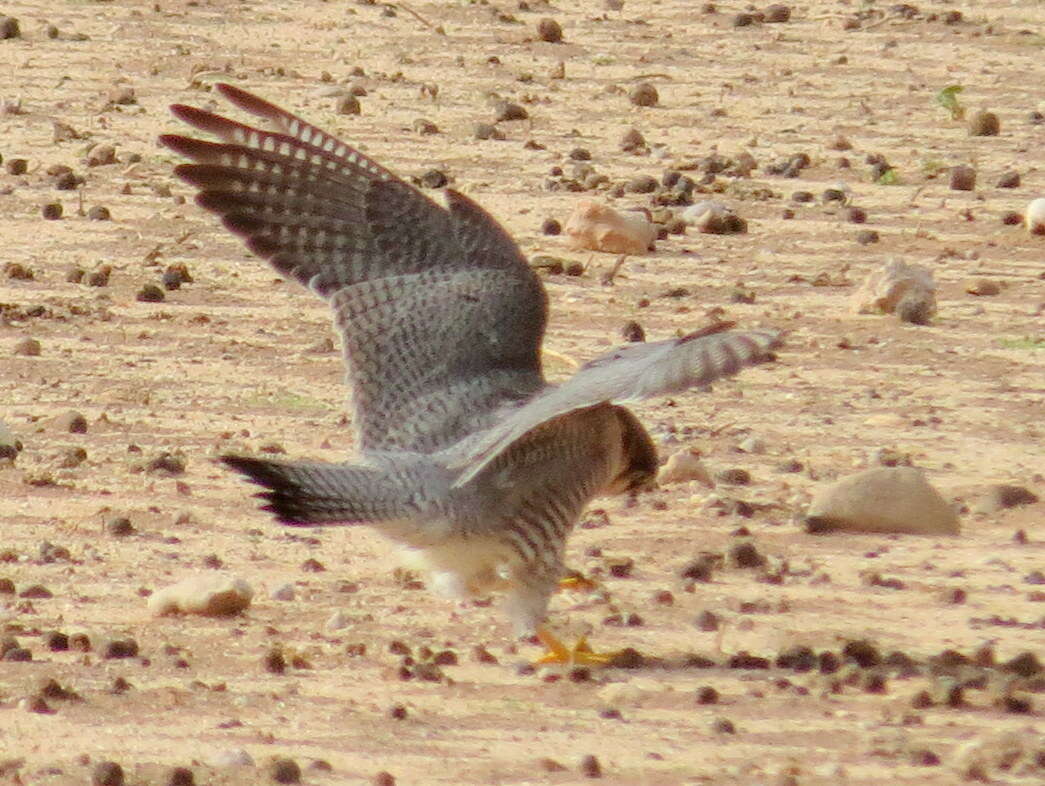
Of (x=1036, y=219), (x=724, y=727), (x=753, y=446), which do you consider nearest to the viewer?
(x=724, y=727)

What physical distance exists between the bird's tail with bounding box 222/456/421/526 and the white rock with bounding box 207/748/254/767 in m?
0.57

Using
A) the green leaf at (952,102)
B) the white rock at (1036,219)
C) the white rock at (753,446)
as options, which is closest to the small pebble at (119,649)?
the white rock at (753,446)

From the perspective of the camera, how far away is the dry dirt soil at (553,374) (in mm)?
5094

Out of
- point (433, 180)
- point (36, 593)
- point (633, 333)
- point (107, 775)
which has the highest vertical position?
point (433, 180)

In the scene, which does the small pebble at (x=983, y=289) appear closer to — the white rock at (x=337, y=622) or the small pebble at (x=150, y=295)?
the small pebble at (x=150, y=295)

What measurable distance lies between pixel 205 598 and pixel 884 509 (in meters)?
1.91

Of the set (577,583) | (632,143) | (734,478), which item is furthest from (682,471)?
(632,143)

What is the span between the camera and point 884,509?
6582mm

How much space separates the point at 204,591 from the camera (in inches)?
230

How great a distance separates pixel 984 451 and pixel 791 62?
700 centimetres

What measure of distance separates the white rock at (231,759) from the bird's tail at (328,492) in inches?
22.3

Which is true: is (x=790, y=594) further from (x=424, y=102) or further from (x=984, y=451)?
(x=424, y=102)

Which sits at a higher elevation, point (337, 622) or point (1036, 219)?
point (1036, 219)

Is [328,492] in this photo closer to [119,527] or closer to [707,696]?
[707,696]
